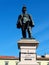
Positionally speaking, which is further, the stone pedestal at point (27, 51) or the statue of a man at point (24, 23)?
the statue of a man at point (24, 23)

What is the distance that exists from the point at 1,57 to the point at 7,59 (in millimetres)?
1921

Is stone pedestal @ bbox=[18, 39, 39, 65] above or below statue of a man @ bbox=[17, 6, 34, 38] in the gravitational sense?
below

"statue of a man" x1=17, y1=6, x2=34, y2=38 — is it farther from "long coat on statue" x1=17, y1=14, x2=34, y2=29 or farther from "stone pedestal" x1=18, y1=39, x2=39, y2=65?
"stone pedestal" x1=18, y1=39, x2=39, y2=65

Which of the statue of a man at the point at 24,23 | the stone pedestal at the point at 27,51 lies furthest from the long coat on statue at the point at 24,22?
the stone pedestal at the point at 27,51

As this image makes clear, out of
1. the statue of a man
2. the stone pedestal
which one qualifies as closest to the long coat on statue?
the statue of a man

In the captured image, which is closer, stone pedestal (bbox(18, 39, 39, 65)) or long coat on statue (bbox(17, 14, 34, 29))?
stone pedestal (bbox(18, 39, 39, 65))

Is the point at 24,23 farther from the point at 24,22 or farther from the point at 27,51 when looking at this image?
the point at 27,51

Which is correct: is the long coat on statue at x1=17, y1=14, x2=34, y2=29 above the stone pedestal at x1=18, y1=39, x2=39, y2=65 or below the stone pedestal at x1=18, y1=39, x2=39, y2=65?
above

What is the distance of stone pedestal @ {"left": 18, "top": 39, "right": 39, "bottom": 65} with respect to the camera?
15.9 meters

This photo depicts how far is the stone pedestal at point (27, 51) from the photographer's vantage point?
1587cm

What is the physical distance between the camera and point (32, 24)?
17.0m

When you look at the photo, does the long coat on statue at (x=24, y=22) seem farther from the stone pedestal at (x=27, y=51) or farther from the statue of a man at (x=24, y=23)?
the stone pedestal at (x=27, y=51)

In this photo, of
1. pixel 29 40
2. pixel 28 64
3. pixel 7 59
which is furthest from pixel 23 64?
pixel 7 59

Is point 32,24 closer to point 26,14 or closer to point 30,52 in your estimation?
point 26,14
